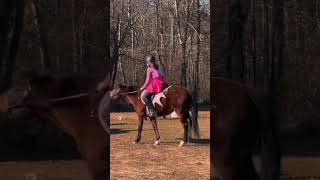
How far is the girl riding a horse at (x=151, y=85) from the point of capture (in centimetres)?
936

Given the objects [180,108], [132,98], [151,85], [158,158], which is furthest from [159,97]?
[158,158]

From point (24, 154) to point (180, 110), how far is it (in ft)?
20.9

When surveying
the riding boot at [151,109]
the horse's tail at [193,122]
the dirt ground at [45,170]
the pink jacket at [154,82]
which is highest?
the pink jacket at [154,82]

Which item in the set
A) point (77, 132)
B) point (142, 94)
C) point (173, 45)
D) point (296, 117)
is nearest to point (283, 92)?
point (296, 117)

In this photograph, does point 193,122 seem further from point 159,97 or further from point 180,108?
point 159,97

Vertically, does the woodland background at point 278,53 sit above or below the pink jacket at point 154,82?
above

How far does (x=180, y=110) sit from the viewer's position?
1007 cm

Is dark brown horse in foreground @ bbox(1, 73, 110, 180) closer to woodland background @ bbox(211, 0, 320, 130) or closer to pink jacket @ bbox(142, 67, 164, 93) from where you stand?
woodland background @ bbox(211, 0, 320, 130)

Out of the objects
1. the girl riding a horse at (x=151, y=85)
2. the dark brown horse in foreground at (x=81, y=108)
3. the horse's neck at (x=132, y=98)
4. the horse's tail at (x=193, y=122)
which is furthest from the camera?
the horse's neck at (x=132, y=98)

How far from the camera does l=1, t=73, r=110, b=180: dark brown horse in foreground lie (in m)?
3.90

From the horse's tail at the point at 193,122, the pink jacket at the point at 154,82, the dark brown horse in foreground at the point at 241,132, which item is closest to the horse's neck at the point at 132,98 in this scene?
the pink jacket at the point at 154,82

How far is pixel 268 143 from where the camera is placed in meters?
3.92

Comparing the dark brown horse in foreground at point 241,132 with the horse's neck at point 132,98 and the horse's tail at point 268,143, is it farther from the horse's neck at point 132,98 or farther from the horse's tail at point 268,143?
the horse's neck at point 132,98

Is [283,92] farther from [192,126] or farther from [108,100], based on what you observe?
[192,126]
